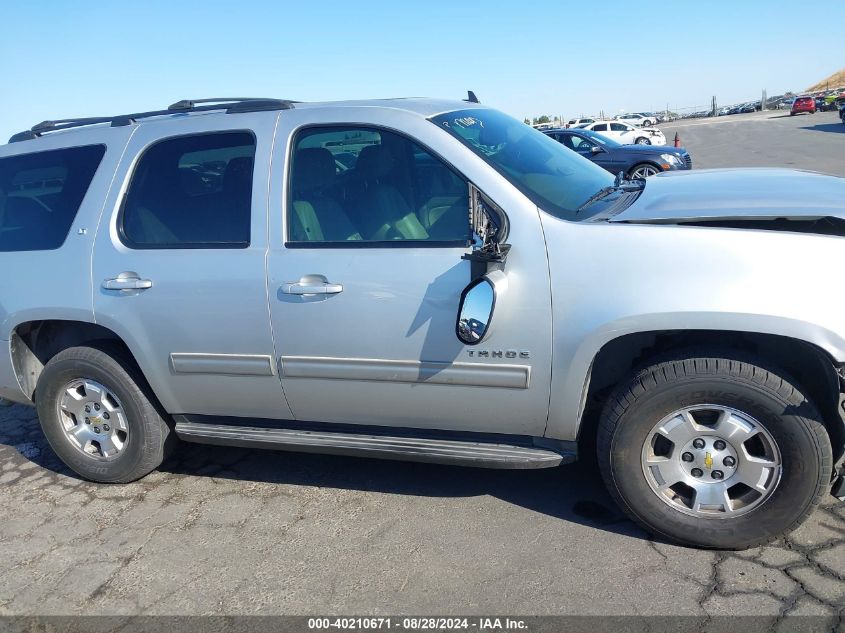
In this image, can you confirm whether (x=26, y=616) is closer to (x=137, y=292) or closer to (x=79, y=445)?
(x=79, y=445)

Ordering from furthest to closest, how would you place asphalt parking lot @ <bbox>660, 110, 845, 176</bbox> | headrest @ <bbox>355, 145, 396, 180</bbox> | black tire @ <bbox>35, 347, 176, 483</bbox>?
1. asphalt parking lot @ <bbox>660, 110, 845, 176</bbox>
2. black tire @ <bbox>35, 347, 176, 483</bbox>
3. headrest @ <bbox>355, 145, 396, 180</bbox>

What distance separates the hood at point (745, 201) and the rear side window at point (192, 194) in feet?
5.89

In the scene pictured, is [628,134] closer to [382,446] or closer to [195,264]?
[195,264]

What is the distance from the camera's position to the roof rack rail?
142 inches

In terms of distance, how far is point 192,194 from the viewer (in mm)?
3750

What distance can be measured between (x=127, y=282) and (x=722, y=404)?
286 cm

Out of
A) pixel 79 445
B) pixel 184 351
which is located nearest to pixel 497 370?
pixel 184 351

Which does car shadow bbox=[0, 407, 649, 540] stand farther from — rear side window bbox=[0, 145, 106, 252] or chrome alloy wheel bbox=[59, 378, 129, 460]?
rear side window bbox=[0, 145, 106, 252]

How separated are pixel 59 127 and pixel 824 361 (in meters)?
4.24

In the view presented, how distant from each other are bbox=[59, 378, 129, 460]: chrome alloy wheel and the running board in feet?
1.38

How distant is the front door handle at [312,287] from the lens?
3.25 m

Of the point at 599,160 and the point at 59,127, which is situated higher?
the point at 59,127

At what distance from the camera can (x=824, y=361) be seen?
8.95 feet

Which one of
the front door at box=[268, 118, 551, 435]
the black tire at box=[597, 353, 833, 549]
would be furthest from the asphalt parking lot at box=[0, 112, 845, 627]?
the front door at box=[268, 118, 551, 435]
